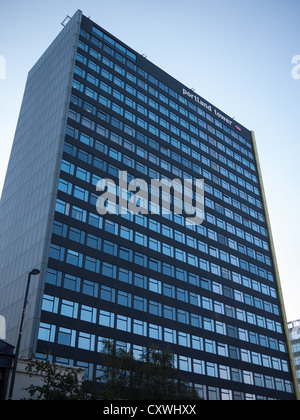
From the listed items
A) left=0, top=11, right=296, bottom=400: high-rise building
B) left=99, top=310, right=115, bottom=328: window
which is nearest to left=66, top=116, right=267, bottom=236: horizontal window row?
left=0, top=11, right=296, bottom=400: high-rise building

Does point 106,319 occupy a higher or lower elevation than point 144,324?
lower

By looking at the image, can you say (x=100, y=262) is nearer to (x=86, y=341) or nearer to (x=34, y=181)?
(x=86, y=341)

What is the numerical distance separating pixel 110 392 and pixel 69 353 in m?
21.6

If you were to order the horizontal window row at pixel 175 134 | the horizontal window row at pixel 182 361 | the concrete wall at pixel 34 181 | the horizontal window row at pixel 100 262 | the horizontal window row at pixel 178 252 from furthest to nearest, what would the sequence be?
the horizontal window row at pixel 175 134
the horizontal window row at pixel 178 252
the horizontal window row at pixel 100 262
the concrete wall at pixel 34 181
the horizontal window row at pixel 182 361

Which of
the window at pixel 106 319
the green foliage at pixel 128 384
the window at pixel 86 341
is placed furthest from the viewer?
the window at pixel 106 319

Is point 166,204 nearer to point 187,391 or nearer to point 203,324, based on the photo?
point 203,324

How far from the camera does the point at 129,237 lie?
Result: 205 feet

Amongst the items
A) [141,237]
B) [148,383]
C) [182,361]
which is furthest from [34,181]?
[148,383]

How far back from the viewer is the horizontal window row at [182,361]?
162 ft

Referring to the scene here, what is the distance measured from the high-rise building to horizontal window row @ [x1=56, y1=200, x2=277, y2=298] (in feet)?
0.57

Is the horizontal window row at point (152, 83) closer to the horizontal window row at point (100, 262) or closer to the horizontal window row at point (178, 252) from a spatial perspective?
the horizontal window row at point (178, 252)

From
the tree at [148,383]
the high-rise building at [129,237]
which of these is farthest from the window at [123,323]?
the tree at [148,383]

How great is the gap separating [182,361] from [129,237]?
1734cm

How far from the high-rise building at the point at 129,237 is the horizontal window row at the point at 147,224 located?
17 cm
